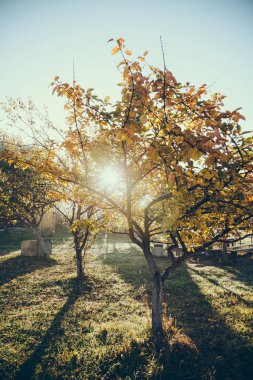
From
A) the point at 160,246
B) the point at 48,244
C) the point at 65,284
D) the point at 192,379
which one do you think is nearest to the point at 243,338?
the point at 192,379

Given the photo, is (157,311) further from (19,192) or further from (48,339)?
(19,192)

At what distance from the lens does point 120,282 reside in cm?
1119

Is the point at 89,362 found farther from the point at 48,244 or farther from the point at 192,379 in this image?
the point at 48,244

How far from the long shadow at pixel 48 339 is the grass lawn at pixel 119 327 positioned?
0.02 meters

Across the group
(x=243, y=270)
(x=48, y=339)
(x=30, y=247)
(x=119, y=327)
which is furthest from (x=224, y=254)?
(x=30, y=247)

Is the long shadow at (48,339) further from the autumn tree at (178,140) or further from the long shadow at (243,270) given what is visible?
the long shadow at (243,270)

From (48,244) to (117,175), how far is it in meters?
13.7

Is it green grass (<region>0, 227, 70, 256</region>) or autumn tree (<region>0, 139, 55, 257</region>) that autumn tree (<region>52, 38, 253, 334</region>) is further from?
green grass (<region>0, 227, 70, 256</region>)

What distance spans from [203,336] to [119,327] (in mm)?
2315

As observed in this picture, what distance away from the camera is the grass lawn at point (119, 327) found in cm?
491

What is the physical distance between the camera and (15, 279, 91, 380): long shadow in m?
4.84

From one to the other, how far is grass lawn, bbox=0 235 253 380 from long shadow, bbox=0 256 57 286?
0.18 metres

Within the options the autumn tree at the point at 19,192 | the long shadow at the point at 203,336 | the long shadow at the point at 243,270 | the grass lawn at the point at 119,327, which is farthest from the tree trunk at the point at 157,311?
the autumn tree at the point at 19,192

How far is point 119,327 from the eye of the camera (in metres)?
6.53
